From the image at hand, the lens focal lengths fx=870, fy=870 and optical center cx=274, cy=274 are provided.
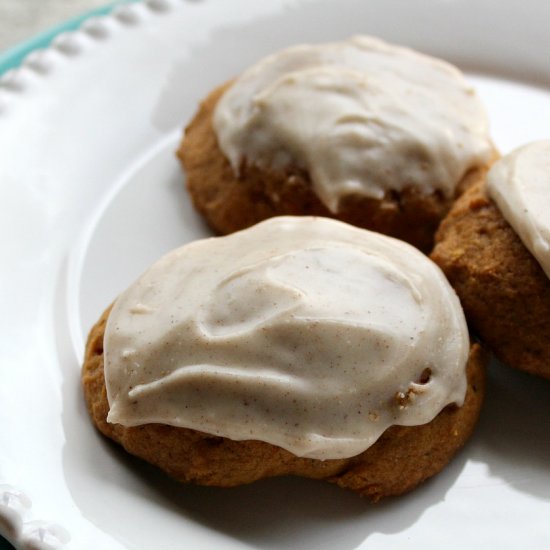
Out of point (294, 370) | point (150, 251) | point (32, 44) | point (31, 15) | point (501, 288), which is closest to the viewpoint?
point (294, 370)

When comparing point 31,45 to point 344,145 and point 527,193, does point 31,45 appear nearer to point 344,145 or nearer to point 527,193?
point 344,145

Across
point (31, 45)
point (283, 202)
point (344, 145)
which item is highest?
point (31, 45)

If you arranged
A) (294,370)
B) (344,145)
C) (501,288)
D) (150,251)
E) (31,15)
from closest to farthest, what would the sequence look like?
(294,370)
(501,288)
(344,145)
(150,251)
(31,15)

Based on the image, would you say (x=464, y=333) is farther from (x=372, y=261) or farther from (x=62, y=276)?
(x=62, y=276)

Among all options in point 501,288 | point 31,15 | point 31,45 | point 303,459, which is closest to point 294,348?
point 303,459

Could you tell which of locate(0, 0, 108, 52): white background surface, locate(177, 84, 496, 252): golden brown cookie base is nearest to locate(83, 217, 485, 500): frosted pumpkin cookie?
locate(177, 84, 496, 252): golden brown cookie base

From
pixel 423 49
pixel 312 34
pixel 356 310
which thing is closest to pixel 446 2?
pixel 423 49

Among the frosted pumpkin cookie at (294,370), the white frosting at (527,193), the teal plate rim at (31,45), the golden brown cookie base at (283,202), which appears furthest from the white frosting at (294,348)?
the teal plate rim at (31,45)

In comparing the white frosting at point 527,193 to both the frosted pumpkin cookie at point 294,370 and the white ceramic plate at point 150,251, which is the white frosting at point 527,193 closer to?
the frosted pumpkin cookie at point 294,370
